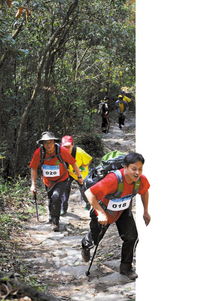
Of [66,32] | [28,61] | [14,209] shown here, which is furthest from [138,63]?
[28,61]

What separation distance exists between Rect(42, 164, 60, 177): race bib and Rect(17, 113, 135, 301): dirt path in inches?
34.8

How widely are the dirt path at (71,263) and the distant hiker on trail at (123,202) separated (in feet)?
0.73

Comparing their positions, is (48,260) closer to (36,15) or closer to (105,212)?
(105,212)

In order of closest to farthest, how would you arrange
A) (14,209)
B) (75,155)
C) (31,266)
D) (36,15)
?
(31,266) < (75,155) < (14,209) < (36,15)

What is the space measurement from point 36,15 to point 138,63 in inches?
277

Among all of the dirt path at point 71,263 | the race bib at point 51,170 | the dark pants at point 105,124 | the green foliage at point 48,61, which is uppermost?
the green foliage at point 48,61

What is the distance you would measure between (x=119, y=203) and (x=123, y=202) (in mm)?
42

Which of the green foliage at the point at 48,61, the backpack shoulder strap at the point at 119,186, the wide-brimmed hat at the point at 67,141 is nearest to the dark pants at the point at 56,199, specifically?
the wide-brimmed hat at the point at 67,141

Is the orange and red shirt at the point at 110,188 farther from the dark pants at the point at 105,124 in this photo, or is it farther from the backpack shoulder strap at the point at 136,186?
the dark pants at the point at 105,124

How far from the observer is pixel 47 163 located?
6980 mm

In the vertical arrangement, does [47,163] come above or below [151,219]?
above

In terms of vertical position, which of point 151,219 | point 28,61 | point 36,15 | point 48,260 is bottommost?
point 48,260

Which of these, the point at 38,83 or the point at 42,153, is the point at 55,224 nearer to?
the point at 42,153

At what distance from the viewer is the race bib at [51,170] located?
7047 mm
